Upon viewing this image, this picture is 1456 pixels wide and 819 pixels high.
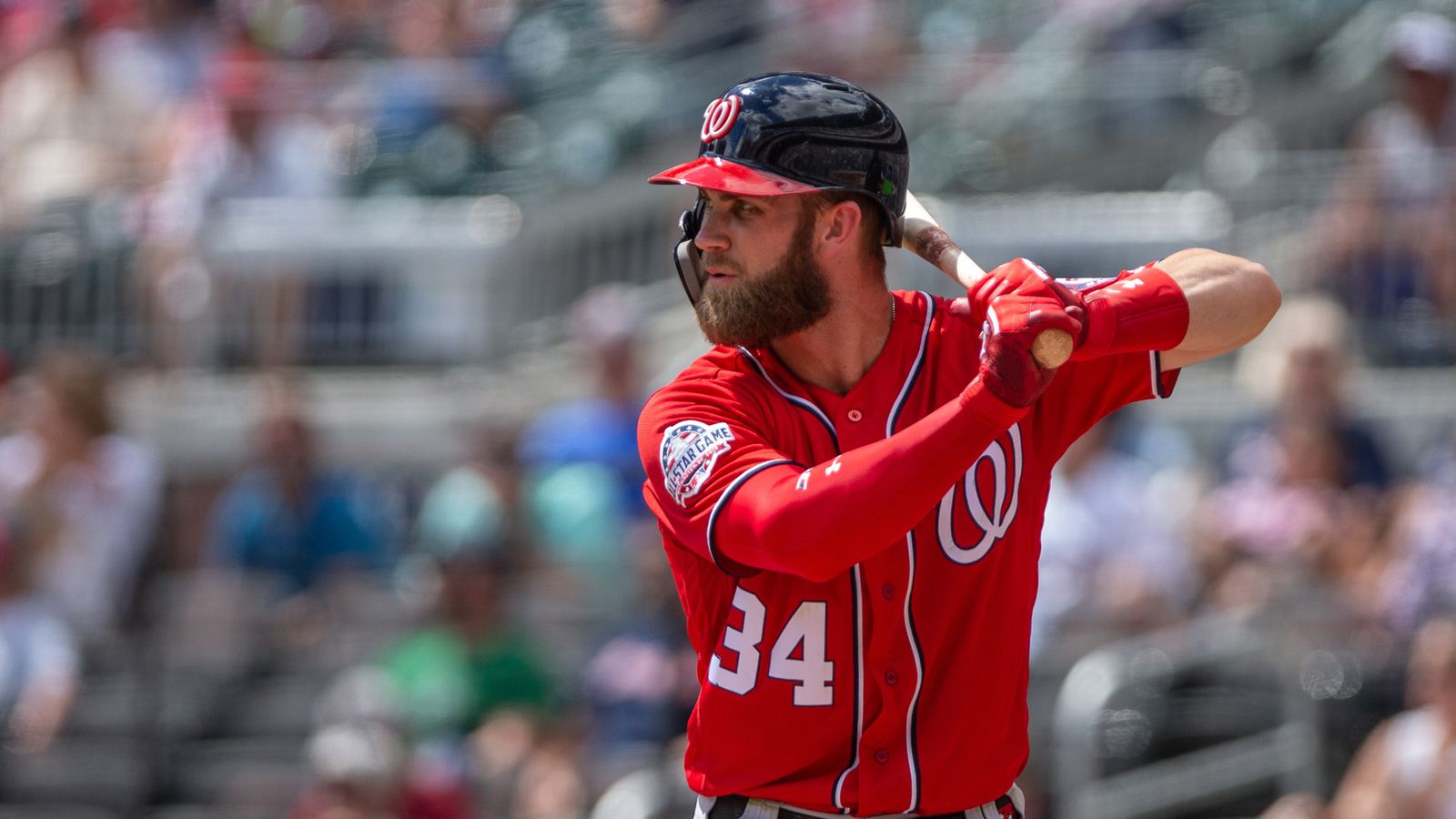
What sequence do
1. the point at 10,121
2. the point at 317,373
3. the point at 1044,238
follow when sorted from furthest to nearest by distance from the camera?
the point at 10,121
the point at 317,373
the point at 1044,238

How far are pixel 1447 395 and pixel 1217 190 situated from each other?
1.56m

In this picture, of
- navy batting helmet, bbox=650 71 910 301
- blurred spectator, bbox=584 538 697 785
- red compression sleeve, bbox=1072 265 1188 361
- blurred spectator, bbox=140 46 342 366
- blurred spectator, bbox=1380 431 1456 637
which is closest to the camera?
red compression sleeve, bbox=1072 265 1188 361

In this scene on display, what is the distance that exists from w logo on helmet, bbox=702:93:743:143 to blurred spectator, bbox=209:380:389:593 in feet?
16.8

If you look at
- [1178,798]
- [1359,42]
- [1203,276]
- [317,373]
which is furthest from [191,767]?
[1359,42]

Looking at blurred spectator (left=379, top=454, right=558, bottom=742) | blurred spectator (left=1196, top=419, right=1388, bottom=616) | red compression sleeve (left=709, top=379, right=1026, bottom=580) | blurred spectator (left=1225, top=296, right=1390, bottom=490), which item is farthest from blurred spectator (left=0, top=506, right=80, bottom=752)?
red compression sleeve (left=709, top=379, right=1026, bottom=580)

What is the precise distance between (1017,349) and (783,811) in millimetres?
922

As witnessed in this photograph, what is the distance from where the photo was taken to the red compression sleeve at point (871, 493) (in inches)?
116

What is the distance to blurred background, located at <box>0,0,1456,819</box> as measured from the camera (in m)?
6.81

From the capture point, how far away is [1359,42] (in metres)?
10.5

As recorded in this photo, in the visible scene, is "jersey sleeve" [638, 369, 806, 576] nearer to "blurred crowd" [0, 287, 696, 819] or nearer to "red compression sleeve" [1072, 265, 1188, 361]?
"red compression sleeve" [1072, 265, 1188, 361]

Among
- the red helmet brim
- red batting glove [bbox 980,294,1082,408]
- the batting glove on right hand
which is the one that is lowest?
red batting glove [bbox 980,294,1082,408]

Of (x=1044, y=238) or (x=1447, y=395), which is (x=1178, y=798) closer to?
(x=1447, y=395)

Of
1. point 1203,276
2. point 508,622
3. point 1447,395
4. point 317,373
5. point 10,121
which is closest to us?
point 1203,276

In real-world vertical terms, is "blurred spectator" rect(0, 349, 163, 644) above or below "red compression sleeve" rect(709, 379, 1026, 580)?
below
